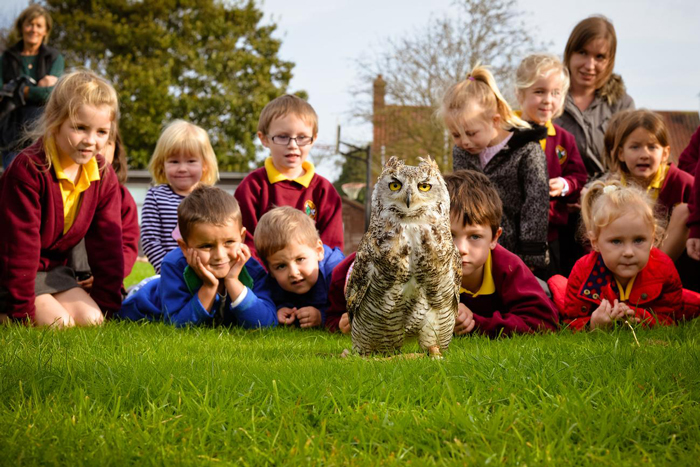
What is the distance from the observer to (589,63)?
5.98m

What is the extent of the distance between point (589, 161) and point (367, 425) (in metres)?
4.76

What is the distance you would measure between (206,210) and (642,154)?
139 inches

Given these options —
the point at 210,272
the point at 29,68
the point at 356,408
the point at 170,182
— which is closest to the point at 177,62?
the point at 29,68

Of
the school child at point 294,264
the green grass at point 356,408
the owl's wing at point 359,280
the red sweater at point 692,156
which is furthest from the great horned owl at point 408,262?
the red sweater at point 692,156

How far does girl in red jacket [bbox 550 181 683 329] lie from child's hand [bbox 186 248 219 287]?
8.23 feet

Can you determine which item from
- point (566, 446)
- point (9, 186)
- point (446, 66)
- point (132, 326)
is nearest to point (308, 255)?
point (132, 326)

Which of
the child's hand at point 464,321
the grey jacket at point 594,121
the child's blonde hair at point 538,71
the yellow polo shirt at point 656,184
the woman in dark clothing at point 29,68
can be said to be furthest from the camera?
the woman in dark clothing at point 29,68

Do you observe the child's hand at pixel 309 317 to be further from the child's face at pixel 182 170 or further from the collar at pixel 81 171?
the child's face at pixel 182 170

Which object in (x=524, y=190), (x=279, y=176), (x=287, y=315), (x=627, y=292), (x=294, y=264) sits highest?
(x=279, y=176)

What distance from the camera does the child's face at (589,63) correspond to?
19.3 ft

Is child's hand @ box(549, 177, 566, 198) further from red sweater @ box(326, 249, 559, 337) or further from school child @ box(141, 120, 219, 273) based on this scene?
school child @ box(141, 120, 219, 273)

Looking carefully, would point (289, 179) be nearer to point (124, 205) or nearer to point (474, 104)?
point (124, 205)

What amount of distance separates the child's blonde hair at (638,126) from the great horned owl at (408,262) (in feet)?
9.59

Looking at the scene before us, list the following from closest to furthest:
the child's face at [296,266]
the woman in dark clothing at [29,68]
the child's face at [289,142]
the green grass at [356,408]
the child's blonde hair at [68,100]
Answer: the green grass at [356,408], the child's blonde hair at [68,100], the child's face at [296,266], the child's face at [289,142], the woman in dark clothing at [29,68]
